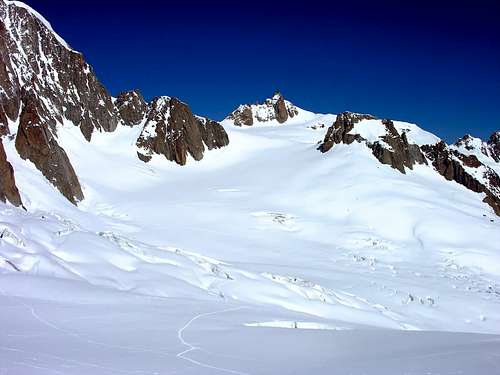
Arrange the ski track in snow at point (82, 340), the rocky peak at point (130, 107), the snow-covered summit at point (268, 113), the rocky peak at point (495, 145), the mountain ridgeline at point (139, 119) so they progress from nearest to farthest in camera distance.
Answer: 1. the ski track in snow at point (82, 340)
2. the mountain ridgeline at point (139, 119)
3. the rocky peak at point (130, 107)
4. the snow-covered summit at point (268, 113)
5. the rocky peak at point (495, 145)

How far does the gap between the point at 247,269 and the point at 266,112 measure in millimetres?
93772

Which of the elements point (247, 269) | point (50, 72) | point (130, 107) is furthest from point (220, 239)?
point (130, 107)

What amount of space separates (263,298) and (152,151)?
47.9 metres

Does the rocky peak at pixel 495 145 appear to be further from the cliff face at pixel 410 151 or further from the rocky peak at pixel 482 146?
the cliff face at pixel 410 151

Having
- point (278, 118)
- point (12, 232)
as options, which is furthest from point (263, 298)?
point (278, 118)

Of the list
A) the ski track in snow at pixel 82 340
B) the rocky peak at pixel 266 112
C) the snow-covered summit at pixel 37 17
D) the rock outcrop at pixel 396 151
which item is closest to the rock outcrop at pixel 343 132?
the rock outcrop at pixel 396 151

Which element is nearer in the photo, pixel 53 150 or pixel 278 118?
pixel 53 150

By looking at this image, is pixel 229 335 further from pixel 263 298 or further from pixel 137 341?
pixel 263 298

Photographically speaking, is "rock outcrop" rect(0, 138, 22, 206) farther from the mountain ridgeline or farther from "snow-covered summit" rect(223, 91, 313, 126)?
"snow-covered summit" rect(223, 91, 313, 126)

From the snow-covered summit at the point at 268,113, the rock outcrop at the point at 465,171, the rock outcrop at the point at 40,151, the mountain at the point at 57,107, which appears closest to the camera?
the rock outcrop at the point at 40,151

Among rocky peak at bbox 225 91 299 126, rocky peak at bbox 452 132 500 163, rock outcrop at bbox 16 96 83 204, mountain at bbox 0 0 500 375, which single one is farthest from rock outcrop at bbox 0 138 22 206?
rocky peak at bbox 452 132 500 163

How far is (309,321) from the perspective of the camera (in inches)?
460

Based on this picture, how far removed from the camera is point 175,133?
6250 centimetres

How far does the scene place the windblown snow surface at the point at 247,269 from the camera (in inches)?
287
